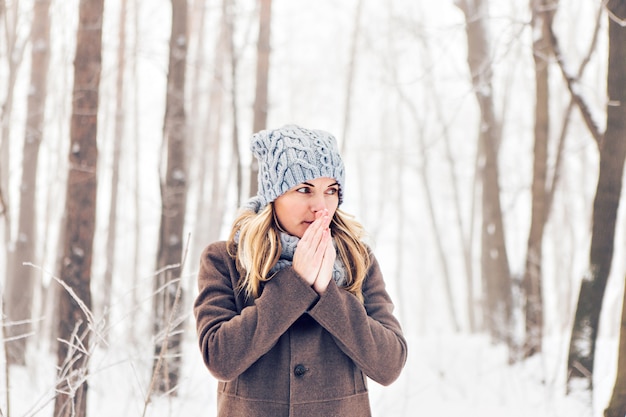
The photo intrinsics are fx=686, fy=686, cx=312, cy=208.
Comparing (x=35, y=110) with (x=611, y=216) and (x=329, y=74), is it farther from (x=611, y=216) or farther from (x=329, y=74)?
(x=329, y=74)

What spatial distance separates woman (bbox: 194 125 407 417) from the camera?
1.94m

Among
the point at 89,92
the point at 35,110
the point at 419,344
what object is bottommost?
the point at 419,344

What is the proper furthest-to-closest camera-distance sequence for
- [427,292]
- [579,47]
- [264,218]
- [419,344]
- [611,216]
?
[427,292] → [579,47] → [419,344] → [611,216] → [264,218]

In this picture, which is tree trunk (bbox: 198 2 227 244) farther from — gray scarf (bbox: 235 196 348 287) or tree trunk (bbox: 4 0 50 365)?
gray scarf (bbox: 235 196 348 287)

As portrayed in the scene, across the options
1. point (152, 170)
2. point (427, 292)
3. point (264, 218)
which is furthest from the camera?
point (427, 292)

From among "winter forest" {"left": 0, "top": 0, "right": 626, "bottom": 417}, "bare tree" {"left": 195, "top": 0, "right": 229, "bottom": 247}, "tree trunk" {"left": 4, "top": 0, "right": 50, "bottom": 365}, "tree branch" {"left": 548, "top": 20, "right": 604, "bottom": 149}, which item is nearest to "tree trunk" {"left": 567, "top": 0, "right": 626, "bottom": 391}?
"winter forest" {"left": 0, "top": 0, "right": 626, "bottom": 417}

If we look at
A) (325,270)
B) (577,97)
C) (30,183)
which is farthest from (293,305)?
(30,183)

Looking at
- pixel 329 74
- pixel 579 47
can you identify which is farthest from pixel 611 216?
pixel 329 74

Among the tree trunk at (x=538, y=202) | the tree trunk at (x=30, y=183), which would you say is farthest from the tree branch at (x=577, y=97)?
the tree trunk at (x=30, y=183)

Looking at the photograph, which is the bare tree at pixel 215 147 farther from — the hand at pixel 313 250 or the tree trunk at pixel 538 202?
the hand at pixel 313 250

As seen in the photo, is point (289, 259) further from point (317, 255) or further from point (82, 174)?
point (82, 174)

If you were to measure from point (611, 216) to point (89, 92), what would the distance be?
3.27 metres

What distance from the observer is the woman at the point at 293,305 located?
6.38 ft

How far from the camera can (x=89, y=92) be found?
4.28 m
